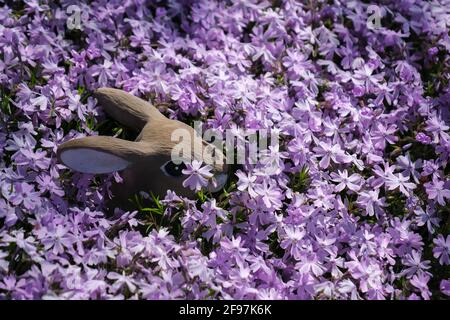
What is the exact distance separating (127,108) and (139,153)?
1.06 ft

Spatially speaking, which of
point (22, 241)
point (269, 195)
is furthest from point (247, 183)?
point (22, 241)

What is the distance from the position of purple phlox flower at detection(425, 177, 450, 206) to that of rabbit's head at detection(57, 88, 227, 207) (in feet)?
2.76

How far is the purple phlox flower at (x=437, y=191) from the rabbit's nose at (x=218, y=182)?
32.5 inches

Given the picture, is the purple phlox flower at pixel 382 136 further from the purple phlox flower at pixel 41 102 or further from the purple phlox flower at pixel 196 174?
the purple phlox flower at pixel 41 102

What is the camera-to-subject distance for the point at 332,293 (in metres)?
2.33

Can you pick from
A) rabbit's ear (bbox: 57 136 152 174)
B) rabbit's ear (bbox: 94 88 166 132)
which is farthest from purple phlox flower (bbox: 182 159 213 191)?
rabbit's ear (bbox: 94 88 166 132)

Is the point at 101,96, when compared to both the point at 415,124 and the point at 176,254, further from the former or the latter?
the point at 415,124

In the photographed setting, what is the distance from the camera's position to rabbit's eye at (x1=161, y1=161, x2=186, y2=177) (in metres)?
2.40

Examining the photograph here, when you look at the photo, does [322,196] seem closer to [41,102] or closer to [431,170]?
[431,170]

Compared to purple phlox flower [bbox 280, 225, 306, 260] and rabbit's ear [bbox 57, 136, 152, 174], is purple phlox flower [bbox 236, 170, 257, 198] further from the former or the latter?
rabbit's ear [bbox 57, 136, 152, 174]

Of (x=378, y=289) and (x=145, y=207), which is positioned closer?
(x=378, y=289)

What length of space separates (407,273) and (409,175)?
0.46 m
